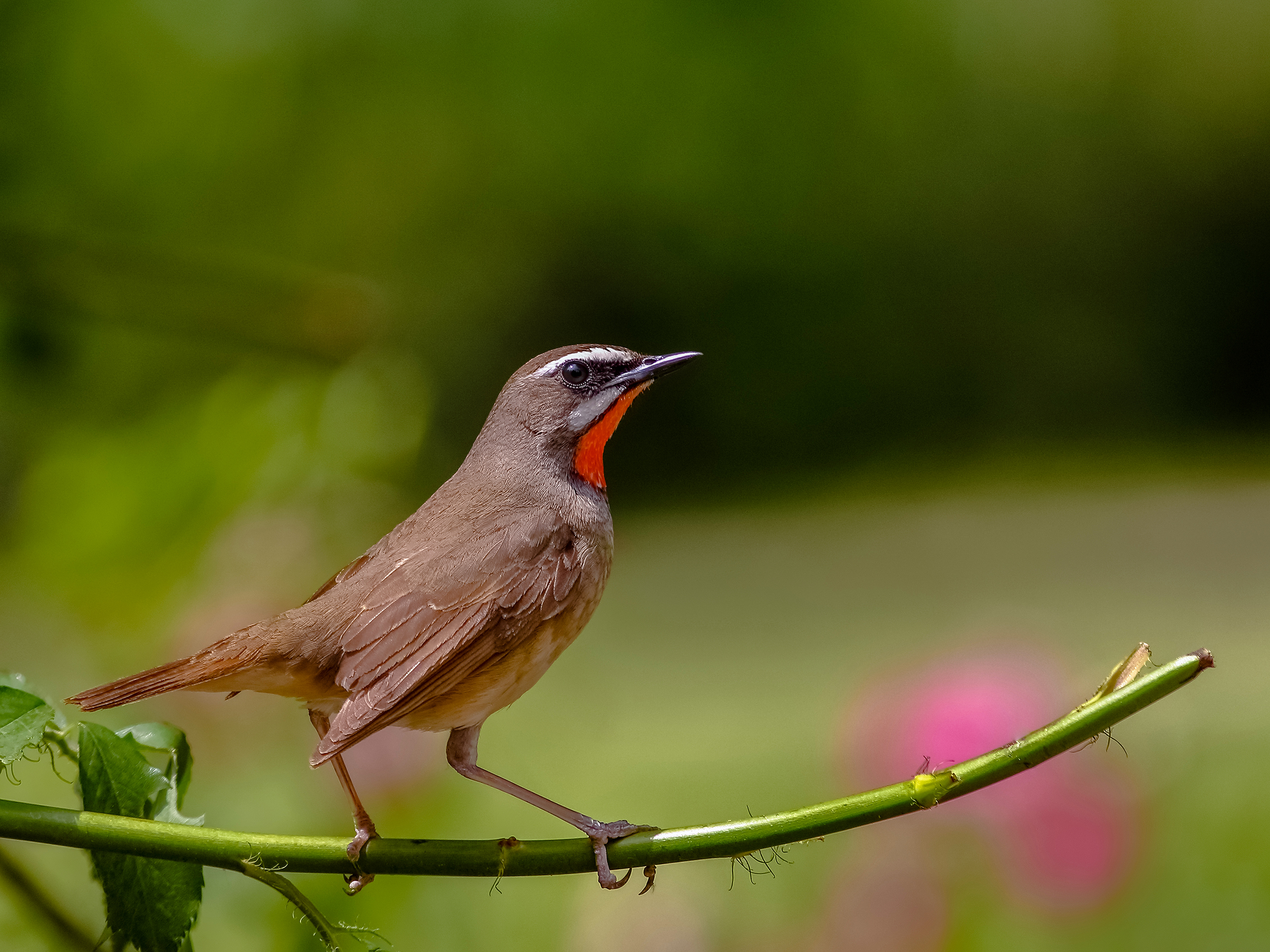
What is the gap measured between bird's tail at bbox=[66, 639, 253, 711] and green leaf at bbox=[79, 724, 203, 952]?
0.04 metres

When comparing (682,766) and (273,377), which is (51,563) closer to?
(273,377)

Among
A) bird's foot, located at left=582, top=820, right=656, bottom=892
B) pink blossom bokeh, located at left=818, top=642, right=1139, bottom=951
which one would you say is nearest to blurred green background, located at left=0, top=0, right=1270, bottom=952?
pink blossom bokeh, located at left=818, top=642, right=1139, bottom=951

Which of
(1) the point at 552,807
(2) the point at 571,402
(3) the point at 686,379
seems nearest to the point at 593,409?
(2) the point at 571,402

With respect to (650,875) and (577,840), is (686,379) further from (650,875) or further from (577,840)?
(577,840)

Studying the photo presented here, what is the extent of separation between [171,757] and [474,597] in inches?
8.8

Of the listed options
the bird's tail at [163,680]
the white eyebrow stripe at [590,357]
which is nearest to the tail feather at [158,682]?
the bird's tail at [163,680]

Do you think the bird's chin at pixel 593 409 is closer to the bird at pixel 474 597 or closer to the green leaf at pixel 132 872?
the bird at pixel 474 597

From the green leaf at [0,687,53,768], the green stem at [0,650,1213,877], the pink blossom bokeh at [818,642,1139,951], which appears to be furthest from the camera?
the pink blossom bokeh at [818,642,1139,951]

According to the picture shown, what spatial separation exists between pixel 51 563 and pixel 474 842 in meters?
1.12

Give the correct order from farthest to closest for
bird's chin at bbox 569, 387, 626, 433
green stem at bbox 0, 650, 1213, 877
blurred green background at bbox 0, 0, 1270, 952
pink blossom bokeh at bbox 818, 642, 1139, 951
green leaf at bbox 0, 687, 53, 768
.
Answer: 1. pink blossom bokeh at bbox 818, 642, 1139, 951
2. blurred green background at bbox 0, 0, 1270, 952
3. bird's chin at bbox 569, 387, 626, 433
4. green leaf at bbox 0, 687, 53, 768
5. green stem at bbox 0, 650, 1213, 877

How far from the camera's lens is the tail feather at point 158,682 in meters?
0.80

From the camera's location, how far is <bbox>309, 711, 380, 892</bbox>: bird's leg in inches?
25.1

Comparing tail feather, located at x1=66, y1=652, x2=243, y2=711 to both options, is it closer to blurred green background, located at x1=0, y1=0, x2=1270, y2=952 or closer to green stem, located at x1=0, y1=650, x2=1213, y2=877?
green stem, located at x1=0, y1=650, x2=1213, y2=877

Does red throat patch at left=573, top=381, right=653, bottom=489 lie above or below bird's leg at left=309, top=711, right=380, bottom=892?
above
